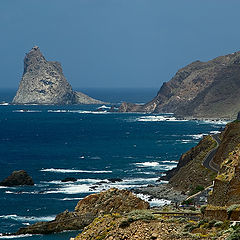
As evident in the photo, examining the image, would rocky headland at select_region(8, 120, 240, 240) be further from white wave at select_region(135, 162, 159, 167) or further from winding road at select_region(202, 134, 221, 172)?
white wave at select_region(135, 162, 159, 167)

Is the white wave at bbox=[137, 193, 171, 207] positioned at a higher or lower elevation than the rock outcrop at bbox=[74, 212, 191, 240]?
lower

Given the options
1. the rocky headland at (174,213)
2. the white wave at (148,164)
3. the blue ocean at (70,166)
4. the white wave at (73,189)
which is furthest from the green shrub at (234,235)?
the white wave at (148,164)

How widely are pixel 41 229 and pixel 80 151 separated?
95.2 meters

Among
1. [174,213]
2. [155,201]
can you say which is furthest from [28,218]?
[174,213]

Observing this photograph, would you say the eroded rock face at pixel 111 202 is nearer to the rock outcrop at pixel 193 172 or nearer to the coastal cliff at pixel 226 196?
the coastal cliff at pixel 226 196

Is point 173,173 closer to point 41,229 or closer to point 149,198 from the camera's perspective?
point 149,198

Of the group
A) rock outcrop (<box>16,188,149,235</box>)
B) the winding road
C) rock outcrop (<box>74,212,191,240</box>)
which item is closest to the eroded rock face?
rock outcrop (<box>16,188,149,235</box>)

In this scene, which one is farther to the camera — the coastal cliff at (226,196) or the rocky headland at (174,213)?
the coastal cliff at (226,196)

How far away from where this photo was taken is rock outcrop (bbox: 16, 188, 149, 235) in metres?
62.6

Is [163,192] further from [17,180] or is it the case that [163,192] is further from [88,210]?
[88,210]

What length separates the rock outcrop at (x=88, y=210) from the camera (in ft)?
205

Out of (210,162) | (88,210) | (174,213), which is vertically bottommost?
(88,210)

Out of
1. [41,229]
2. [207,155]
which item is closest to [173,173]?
[207,155]

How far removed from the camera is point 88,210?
64688mm
